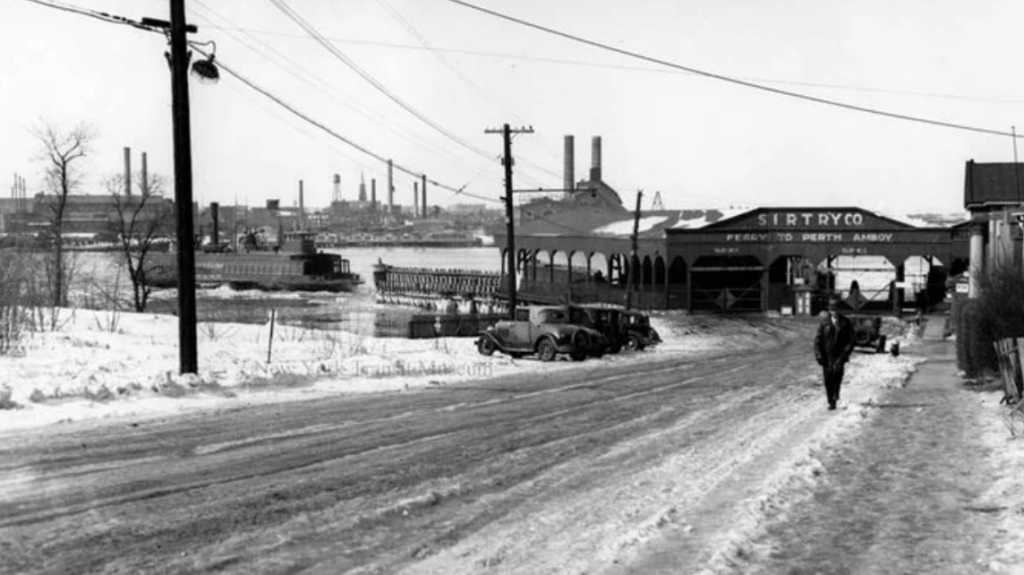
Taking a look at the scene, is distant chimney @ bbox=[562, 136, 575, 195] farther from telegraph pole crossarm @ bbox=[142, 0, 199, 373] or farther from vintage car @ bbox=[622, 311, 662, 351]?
telegraph pole crossarm @ bbox=[142, 0, 199, 373]

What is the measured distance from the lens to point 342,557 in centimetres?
691

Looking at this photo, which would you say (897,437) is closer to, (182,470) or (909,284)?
(182,470)

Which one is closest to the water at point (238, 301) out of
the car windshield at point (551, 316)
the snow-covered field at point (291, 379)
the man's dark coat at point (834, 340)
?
the car windshield at point (551, 316)

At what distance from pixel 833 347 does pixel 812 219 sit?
4715cm

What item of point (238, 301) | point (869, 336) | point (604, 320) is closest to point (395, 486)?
point (604, 320)

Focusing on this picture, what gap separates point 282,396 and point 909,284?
203 ft

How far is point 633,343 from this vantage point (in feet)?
134

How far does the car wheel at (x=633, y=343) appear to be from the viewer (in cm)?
4059

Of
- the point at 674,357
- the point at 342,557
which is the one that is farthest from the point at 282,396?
the point at 674,357

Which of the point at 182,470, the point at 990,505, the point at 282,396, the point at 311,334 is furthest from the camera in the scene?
the point at 311,334

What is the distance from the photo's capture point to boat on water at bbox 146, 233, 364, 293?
105688 mm

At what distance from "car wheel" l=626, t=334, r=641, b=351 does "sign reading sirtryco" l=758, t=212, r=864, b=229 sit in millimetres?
23411

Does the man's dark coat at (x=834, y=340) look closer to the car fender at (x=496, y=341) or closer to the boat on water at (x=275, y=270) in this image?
the car fender at (x=496, y=341)

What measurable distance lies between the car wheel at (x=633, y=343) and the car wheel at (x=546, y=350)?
28.3 feet
